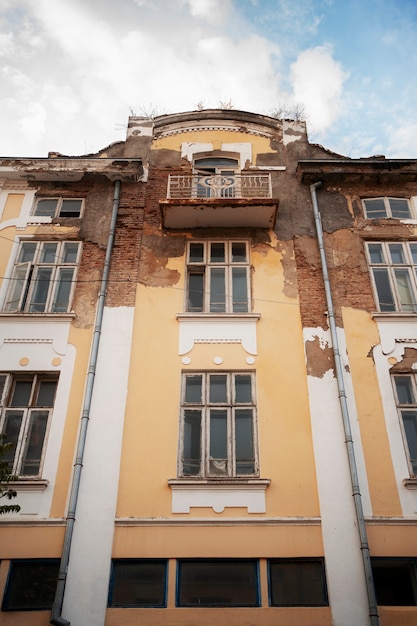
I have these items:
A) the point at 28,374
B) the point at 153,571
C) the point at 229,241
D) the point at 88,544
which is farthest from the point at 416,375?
the point at 28,374

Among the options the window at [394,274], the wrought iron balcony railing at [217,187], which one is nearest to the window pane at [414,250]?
the window at [394,274]

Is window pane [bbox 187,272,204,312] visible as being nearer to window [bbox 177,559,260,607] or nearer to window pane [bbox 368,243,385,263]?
window pane [bbox 368,243,385,263]

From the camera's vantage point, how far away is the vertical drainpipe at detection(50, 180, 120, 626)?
773cm

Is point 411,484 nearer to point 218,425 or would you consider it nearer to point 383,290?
point 218,425

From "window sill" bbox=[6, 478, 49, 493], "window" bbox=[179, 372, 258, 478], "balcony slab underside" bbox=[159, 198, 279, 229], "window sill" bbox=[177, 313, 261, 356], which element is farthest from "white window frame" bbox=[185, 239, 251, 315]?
"window sill" bbox=[6, 478, 49, 493]

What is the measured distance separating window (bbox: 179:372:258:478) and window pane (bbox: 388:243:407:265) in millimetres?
4427

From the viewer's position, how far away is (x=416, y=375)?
32.6 ft

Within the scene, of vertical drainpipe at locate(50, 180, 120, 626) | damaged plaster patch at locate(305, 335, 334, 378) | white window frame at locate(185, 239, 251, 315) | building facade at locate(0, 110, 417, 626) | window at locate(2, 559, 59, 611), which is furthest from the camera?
white window frame at locate(185, 239, 251, 315)

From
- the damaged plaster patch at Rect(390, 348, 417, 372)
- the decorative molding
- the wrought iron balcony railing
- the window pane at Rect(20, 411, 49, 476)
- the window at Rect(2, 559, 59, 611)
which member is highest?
the wrought iron balcony railing

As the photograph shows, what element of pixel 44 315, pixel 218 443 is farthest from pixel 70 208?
pixel 218 443

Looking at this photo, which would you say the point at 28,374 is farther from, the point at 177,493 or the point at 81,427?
the point at 177,493

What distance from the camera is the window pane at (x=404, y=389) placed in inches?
383

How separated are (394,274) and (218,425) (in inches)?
205

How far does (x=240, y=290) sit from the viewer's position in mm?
11266
